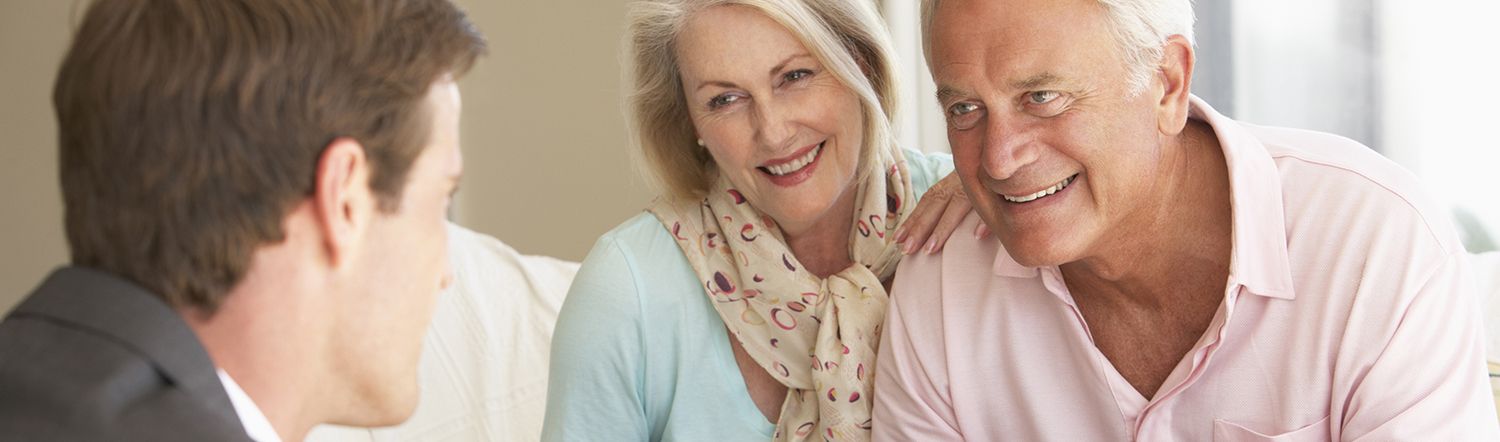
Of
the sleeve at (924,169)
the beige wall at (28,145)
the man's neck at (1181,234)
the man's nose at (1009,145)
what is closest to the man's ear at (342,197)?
the man's nose at (1009,145)

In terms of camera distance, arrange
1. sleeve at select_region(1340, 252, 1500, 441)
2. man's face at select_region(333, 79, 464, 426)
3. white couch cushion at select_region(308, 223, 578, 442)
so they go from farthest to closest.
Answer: white couch cushion at select_region(308, 223, 578, 442) < sleeve at select_region(1340, 252, 1500, 441) < man's face at select_region(333, 79, 464, 426)

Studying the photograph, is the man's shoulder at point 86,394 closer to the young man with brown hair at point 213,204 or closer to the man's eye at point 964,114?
the young man with brown hair at point 213,204

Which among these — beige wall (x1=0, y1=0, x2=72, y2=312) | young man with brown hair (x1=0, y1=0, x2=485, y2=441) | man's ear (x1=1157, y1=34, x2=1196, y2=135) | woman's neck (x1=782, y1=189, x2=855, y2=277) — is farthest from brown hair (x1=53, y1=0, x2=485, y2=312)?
beige wall (x1=0, y1=0, x2=72, y2=312)

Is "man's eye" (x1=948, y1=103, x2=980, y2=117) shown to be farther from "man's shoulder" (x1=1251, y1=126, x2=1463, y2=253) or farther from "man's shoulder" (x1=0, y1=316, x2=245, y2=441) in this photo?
"man's shoulder" (x1=0, y1=316, x2=245, y2=441)

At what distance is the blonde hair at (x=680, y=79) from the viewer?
6.35 feet

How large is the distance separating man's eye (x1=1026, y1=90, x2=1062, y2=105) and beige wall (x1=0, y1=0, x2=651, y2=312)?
100 inches

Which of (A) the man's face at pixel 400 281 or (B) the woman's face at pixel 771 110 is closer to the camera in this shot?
(A) the man's face at pixel 400 281

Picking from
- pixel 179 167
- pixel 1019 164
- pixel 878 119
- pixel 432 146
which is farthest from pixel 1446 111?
pixel 179 167

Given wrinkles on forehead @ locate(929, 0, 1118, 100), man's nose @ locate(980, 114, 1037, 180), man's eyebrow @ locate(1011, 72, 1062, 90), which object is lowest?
man's nose @ locate(980, 114, 1037, 180)

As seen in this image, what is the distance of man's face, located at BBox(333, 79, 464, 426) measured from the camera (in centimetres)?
99

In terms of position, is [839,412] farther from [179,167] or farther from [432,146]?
[179,167]

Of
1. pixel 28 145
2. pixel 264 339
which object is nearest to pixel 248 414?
pixel 264 339

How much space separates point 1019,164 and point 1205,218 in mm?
259

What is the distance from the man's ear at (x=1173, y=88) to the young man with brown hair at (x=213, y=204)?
2.93 feet
